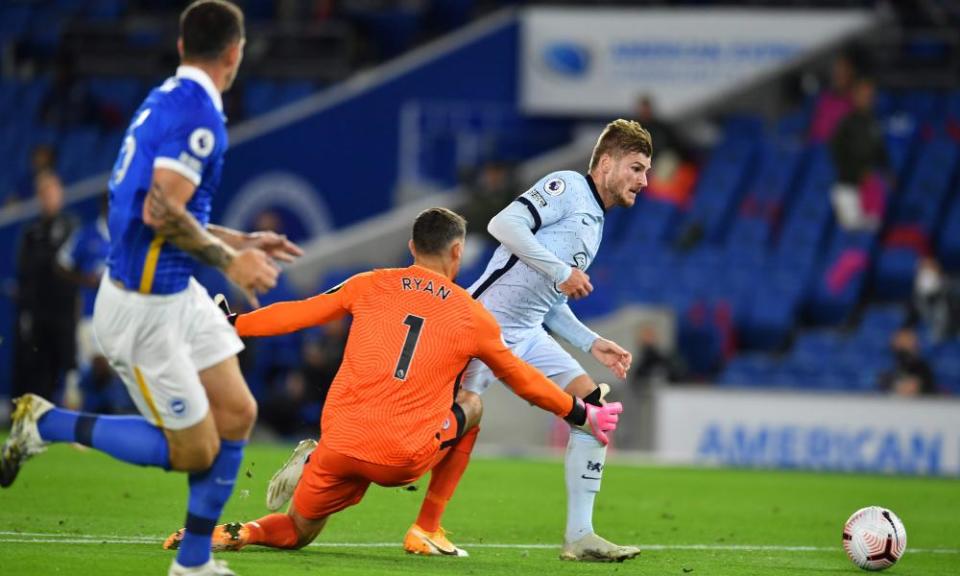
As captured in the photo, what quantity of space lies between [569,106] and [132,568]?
17.7m

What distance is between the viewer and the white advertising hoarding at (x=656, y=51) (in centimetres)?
2327

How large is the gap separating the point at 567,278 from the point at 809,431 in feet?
34.6

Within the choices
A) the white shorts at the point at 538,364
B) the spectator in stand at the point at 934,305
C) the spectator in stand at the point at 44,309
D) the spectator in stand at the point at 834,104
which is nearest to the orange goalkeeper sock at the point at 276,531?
the white shorts at the point at 538,364

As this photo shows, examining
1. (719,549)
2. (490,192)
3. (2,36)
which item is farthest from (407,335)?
(2,36)

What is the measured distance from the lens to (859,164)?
20484 millimetres

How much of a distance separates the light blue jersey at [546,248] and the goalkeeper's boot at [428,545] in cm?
112

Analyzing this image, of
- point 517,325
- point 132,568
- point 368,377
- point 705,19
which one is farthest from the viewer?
point 705,19

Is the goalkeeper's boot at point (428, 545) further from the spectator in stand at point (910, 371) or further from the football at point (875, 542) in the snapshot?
the spectator in stand at point (910, 371)

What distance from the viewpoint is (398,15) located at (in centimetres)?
2522

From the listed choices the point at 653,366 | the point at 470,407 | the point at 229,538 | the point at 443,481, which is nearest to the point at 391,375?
the point at 470,407

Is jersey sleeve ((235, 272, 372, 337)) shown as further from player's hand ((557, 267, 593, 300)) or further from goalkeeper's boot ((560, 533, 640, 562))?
goalkeeper's boot ((560, 533, 640, 562))

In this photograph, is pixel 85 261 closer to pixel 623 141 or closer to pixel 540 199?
pixel 540 199

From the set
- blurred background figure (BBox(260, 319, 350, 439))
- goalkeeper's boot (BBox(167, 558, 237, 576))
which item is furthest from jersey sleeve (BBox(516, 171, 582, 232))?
blurred background figure (BBox(260, 319, 350, 439))

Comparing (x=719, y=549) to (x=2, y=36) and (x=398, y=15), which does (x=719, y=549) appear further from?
(x=2, y=36)
